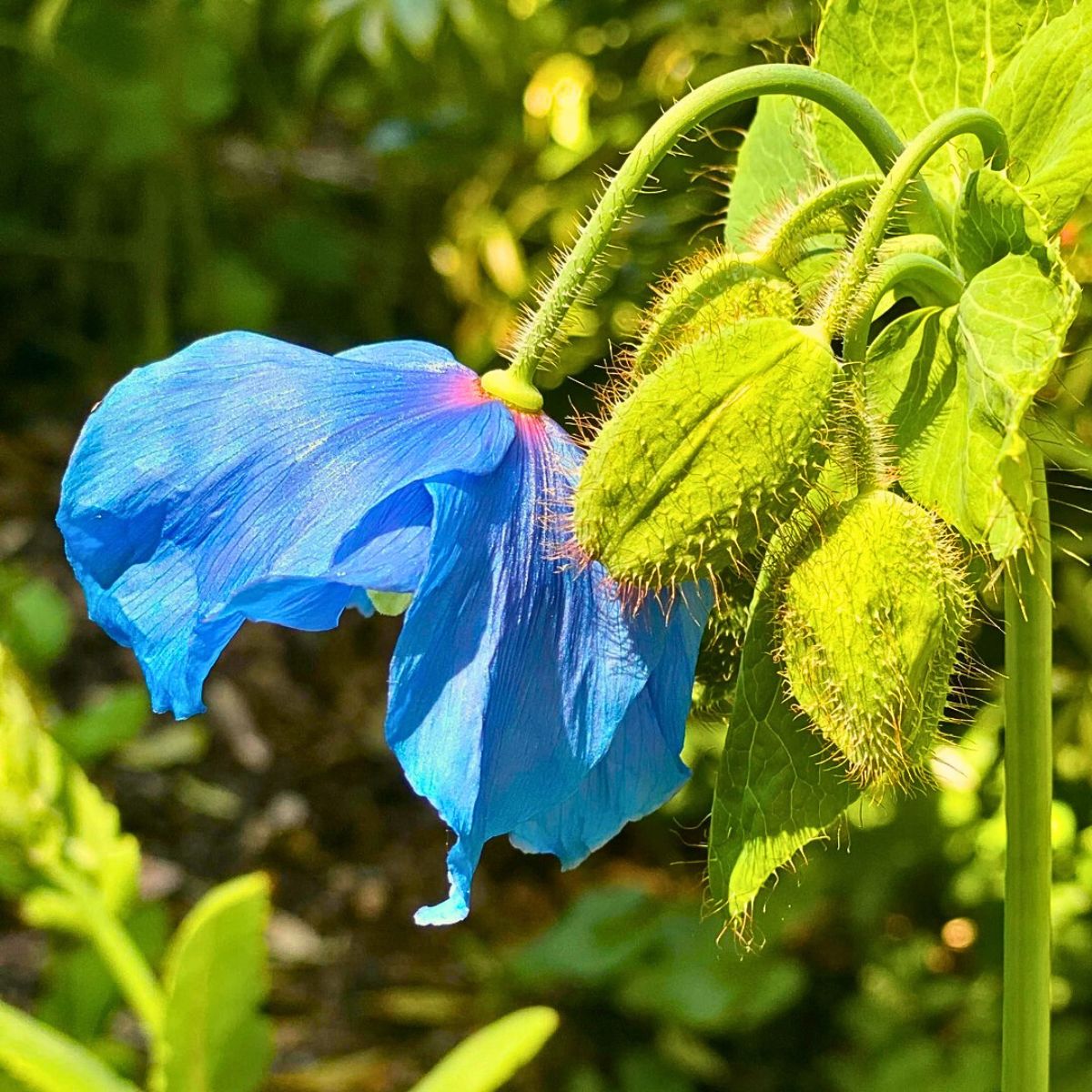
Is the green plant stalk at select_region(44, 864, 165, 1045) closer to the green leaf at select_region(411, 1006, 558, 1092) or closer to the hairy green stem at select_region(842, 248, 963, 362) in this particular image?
the green leaf at select_region(411, 1006, 558, 1092)

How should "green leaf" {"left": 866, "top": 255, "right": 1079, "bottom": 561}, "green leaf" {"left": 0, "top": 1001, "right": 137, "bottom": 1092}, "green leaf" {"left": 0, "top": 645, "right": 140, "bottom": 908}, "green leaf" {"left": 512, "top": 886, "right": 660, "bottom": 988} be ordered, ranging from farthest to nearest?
1. "green leaf" {"left": 512, "top": 886, "right": 660, "bottom": 988}
2. "green leaf" {"left": 0, "top": 645, "right": 140, "bottom": 908}
3. "green leaf" {"left": 0, "top": 1001, "right": 137, "bottom": 1092}
4. "green leaf" {"left": 866, "top": 255, "right": 1079, "bottom": 561}

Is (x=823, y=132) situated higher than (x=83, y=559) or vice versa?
(x=823, y=132)

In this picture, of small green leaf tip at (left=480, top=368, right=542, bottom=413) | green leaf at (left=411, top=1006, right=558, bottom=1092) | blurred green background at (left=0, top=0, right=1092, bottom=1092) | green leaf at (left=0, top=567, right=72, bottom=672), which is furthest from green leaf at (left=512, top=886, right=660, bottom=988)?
small green leaf tip at (left=480, top=368, right=542, bottom=413)

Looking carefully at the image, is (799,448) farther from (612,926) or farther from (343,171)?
(343,171)

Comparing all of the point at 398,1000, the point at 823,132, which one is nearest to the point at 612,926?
the point at 398,1000

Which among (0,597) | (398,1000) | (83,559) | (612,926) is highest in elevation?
(83,559)

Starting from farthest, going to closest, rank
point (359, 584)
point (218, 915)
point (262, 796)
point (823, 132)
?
point (262, 796) → point (218, 915) → point (823, 132) → point (359, 584)

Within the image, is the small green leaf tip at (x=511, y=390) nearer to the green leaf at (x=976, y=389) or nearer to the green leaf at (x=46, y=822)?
the green leaf at (x=976, y=389)
